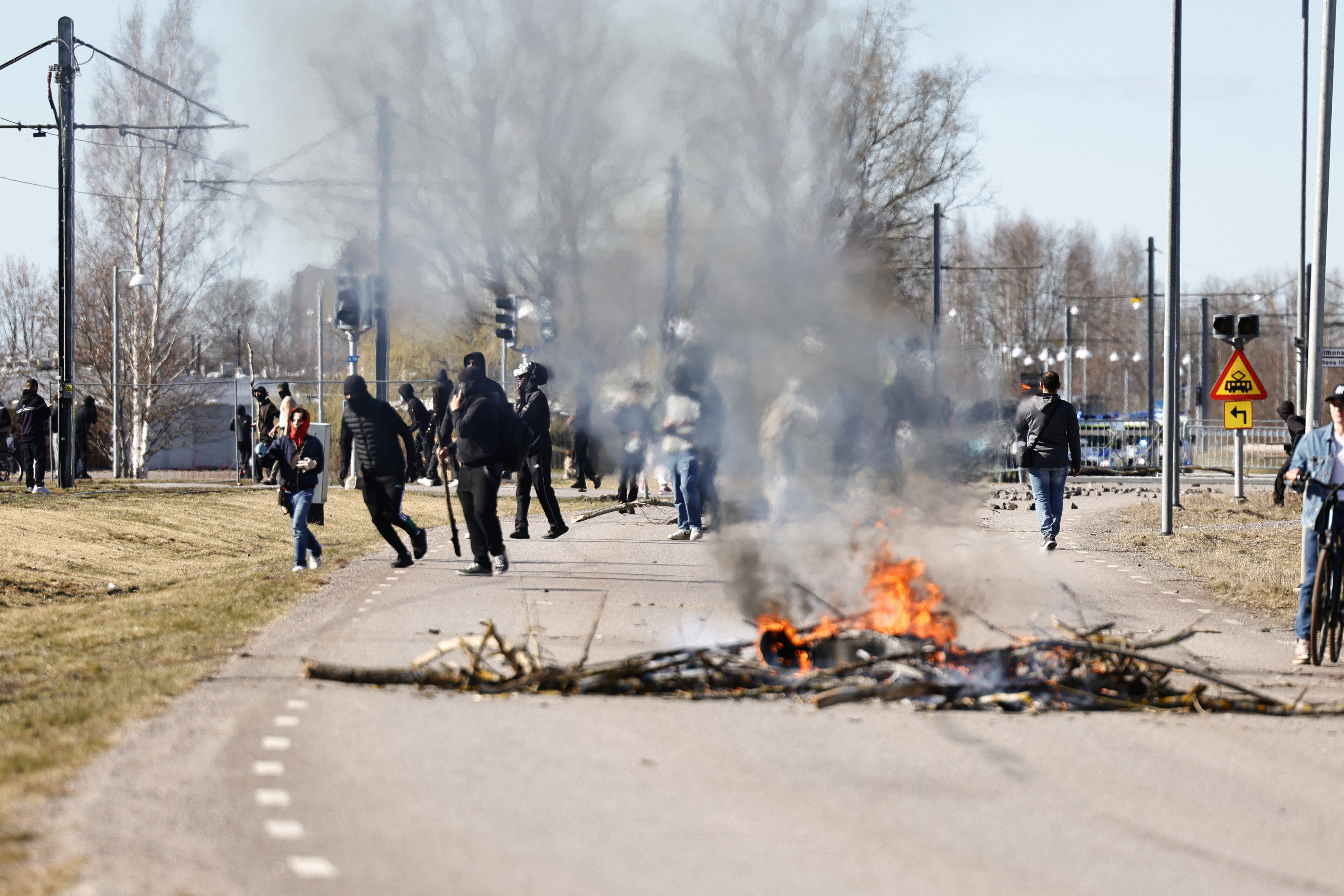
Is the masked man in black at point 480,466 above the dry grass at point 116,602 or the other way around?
above

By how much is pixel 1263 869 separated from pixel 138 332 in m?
38.9

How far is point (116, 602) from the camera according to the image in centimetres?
1185

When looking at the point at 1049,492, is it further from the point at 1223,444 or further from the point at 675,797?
the point at 1223,444

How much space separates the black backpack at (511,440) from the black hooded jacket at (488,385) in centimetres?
8

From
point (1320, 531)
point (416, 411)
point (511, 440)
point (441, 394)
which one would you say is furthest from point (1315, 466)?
point (416, 411)

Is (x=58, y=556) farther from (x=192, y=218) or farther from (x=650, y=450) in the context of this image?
(x=192, y=218)

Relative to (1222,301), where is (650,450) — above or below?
below

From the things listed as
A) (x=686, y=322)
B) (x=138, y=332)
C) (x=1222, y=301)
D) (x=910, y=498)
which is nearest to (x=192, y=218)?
(x=138, y=332)

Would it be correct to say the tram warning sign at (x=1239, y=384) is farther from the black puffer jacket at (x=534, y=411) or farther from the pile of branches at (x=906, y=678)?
the pile of branches at (x=906, y=678)

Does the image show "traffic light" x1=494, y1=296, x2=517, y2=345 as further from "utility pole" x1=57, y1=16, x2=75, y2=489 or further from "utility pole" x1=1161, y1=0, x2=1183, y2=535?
"utility pole" x1=57, y1=16, x2=75, y2=489

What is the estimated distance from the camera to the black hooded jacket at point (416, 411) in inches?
861

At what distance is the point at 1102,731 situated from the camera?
6.82m

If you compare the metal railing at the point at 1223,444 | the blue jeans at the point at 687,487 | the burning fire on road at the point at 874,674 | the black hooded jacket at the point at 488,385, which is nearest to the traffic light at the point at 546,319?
the black hooded jacket at the point at 488,385

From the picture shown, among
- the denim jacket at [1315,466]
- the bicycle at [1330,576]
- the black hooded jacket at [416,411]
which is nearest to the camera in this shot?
the bicycle at [1330,576]
